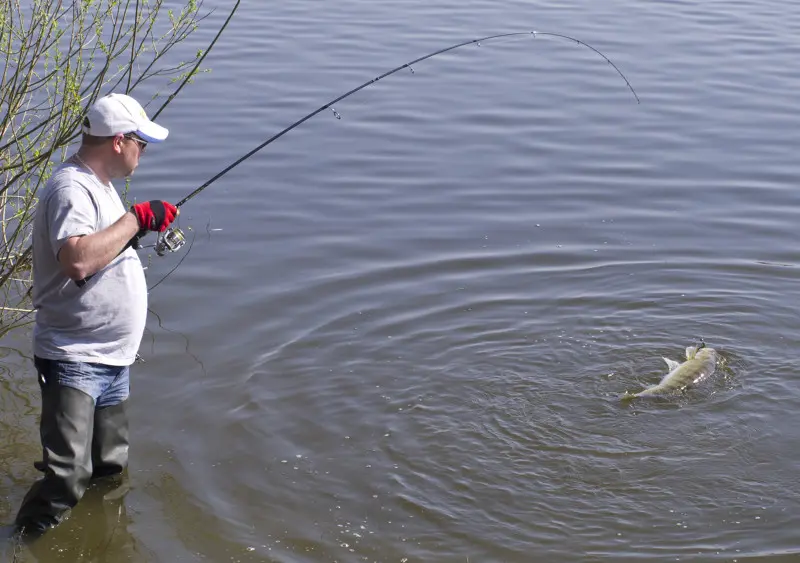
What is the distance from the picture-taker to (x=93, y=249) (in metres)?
5.28

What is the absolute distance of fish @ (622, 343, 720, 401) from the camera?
7.48 metres

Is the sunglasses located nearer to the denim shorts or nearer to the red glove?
the red glove

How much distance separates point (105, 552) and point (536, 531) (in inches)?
87.0

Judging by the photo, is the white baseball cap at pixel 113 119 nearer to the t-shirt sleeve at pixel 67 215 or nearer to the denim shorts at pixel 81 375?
the t-shirt sleeve at pixel 67 215

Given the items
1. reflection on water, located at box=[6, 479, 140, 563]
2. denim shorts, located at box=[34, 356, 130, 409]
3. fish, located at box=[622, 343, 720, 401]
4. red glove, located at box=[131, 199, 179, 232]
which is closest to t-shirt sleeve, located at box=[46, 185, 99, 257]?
red glove, located at box=[131, 199, 179, 232]

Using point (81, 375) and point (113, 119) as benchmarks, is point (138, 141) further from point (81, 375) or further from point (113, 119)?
point (81, 375)

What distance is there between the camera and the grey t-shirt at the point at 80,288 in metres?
5.40

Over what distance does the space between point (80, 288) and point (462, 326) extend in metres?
3.70

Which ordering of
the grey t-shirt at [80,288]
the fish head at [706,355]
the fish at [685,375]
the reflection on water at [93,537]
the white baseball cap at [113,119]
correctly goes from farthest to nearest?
the fish head at [706,355] → the fish at [685,375] → the reflection on water at [93,537] → the white baseball cap at [113,119] → the grey t-shirt at [80,288]

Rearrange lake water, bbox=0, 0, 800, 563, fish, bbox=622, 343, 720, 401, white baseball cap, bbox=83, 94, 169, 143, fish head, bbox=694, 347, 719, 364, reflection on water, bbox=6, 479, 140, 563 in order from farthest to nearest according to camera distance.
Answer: fish head, bbox=694, 347, 719, 364 < fish, bbox=622, 343, 720, 401 < lake water, bbox=0, 0, 800, 563 < reflection on water, bbox=6, 479, 140, 563 < white baseball cap, bbox=83, 94, 169, 143

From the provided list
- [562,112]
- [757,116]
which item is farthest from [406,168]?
[757,116]

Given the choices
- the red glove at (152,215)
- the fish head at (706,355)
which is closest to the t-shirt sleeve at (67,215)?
the red glove at (152,215)

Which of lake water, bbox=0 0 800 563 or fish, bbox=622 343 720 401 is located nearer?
lake water, bbox=0 0 800 563

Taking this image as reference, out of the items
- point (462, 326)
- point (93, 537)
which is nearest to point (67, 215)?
point (93, 537)
